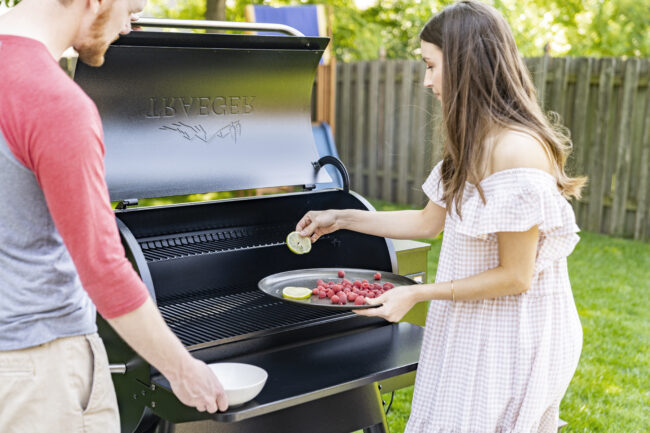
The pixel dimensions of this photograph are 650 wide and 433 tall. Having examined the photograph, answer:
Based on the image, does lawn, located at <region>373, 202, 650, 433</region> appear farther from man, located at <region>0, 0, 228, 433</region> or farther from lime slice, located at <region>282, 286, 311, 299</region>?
man, located at <region>0, 0, 228, 433</region>

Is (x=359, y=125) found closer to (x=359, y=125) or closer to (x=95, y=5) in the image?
(x=359, y=125)

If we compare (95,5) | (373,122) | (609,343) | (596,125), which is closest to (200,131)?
(95,5)

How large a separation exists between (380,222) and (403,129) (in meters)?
5.77

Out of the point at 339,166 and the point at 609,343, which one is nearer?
the point at 339,166

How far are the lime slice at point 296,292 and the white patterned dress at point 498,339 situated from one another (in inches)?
15.1

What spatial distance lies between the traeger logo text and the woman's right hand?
43cm

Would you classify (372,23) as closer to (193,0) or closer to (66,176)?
(193,0)

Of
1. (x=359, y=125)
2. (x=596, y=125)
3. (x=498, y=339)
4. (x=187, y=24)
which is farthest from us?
(x=359, y=125)

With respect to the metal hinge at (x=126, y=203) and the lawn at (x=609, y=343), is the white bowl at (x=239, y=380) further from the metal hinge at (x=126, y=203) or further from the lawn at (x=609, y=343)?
the lawn at (x=609, y=343)

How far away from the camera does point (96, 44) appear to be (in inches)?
48.9

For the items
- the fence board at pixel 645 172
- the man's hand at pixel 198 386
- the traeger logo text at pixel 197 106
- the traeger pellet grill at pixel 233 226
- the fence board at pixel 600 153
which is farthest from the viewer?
the fence board at pixel 600 153

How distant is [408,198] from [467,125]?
6204 mm

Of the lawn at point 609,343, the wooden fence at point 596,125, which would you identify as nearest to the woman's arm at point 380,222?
the lawn at point 609,343

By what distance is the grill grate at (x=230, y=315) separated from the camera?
1.84 m
